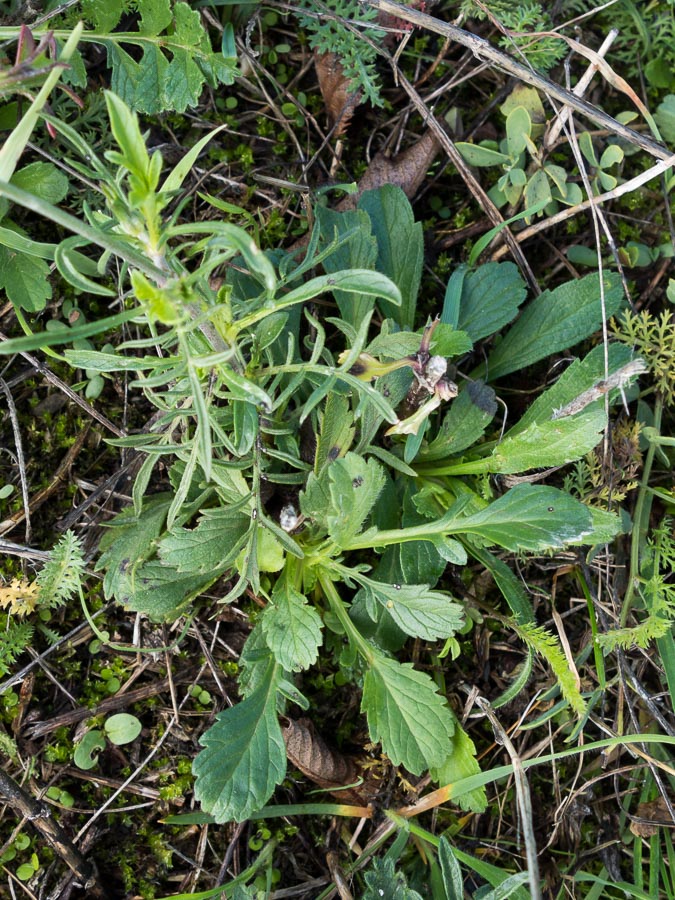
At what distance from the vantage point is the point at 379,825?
2.14m

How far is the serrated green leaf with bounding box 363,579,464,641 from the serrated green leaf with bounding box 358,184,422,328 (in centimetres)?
73

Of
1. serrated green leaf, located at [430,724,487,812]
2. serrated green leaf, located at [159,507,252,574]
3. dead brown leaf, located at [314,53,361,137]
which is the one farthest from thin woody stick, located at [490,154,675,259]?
serrated green leaf, located at [430,724,487,812]

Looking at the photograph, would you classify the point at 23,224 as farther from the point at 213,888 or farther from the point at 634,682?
the point at 634,682

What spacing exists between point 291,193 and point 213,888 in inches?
77.0

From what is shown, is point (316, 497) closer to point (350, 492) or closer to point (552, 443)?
point (350, 492)

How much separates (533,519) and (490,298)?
2.28 feet

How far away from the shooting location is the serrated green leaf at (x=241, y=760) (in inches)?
73.1

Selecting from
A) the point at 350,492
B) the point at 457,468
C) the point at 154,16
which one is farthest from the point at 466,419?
the point at 154,16

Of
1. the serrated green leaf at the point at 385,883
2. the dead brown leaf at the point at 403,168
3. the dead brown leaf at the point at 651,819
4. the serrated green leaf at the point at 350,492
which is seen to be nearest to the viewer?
the serrated green leaf at the point at 350,492

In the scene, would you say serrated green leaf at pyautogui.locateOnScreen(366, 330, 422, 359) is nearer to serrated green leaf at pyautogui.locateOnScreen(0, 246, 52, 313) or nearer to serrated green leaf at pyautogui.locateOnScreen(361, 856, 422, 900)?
serrated green leaf at pyautogui.locateOnScreen(0, 246, 52, 313)

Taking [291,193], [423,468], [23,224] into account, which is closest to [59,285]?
[23,224]

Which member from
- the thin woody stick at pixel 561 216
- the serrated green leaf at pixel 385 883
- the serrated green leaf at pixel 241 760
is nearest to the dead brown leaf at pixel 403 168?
the thin woody stick at pixel 561 216

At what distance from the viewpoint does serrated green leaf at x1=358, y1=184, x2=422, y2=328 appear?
83.0 inches

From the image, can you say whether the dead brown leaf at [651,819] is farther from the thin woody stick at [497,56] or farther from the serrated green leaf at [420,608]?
the thin woody stick at [497,56]
